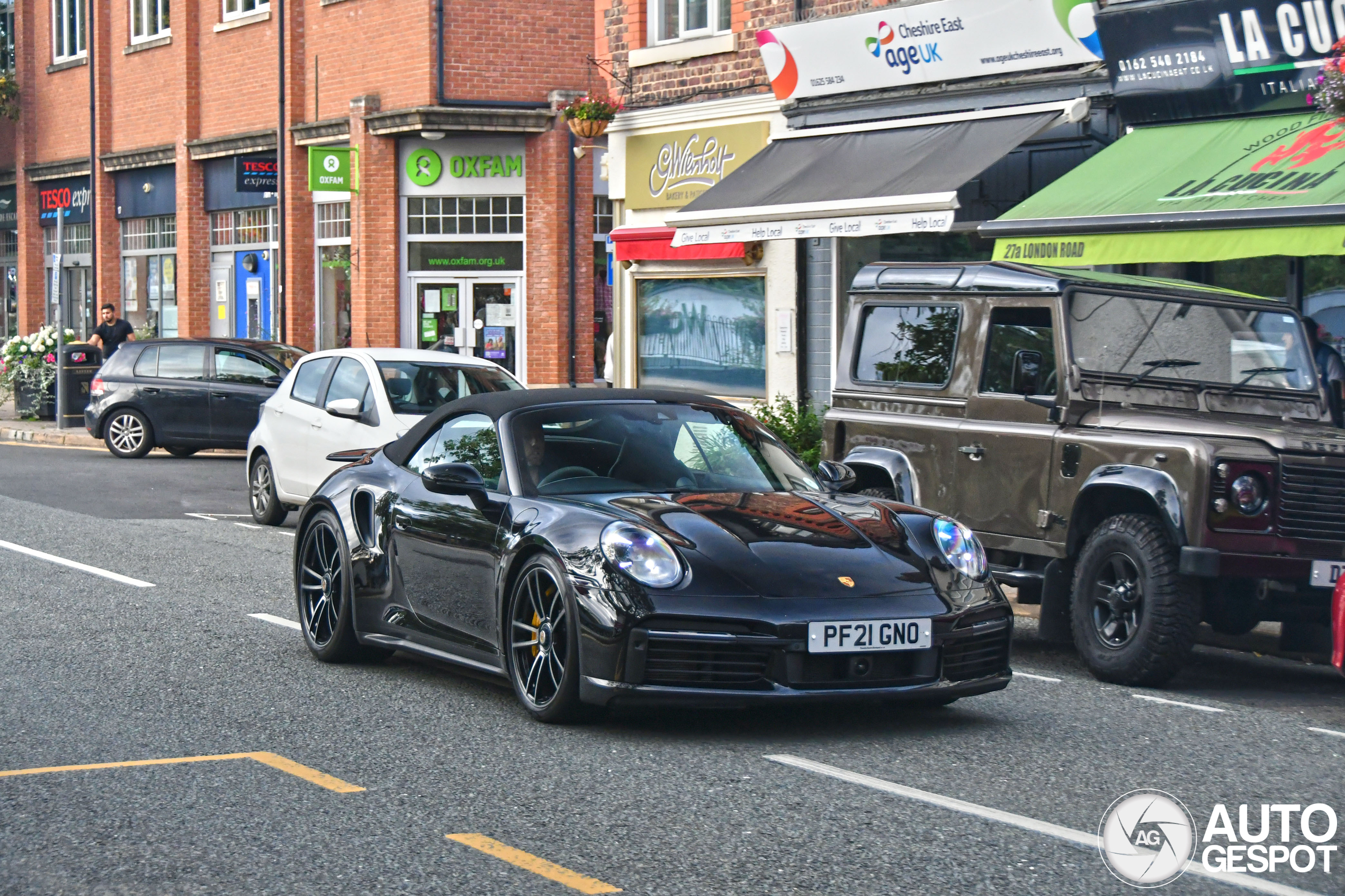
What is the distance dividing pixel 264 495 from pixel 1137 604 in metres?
9.23

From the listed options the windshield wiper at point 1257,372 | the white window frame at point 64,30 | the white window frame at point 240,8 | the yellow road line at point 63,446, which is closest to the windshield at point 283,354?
the yellow road line at point 63,446

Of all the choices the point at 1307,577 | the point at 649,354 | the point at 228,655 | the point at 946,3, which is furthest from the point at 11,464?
the point at 1307,577

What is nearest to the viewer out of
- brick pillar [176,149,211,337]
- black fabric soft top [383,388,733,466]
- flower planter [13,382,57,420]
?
black fabric soft top [383,388,733,466]

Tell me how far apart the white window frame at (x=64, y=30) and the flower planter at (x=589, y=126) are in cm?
2016

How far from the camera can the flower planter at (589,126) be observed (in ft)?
68.4

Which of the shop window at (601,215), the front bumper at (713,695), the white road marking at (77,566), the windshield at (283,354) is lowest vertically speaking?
the white road marking at (77,566)

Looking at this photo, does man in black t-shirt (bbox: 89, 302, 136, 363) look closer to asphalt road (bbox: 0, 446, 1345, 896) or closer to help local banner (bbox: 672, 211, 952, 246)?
help local banner (bbox: 672, 211, 952, 246)

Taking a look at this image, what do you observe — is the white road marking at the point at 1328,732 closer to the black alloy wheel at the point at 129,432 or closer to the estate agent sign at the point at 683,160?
the estate agent sign at the point at 683,160

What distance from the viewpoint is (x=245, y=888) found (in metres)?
4.60

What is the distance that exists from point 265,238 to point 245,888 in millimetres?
27803

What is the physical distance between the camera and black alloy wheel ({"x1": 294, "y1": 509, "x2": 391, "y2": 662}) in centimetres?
805

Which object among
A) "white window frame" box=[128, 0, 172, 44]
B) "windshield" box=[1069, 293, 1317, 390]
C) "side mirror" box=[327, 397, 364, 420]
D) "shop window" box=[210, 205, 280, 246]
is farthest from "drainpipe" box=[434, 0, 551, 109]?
"windshield" box=[1069, 293, 1317, 390]

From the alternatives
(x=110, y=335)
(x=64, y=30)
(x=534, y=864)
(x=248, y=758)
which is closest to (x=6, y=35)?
(x=64, y=30)

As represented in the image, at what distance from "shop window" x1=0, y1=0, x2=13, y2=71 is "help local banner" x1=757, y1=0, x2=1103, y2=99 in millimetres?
27815
